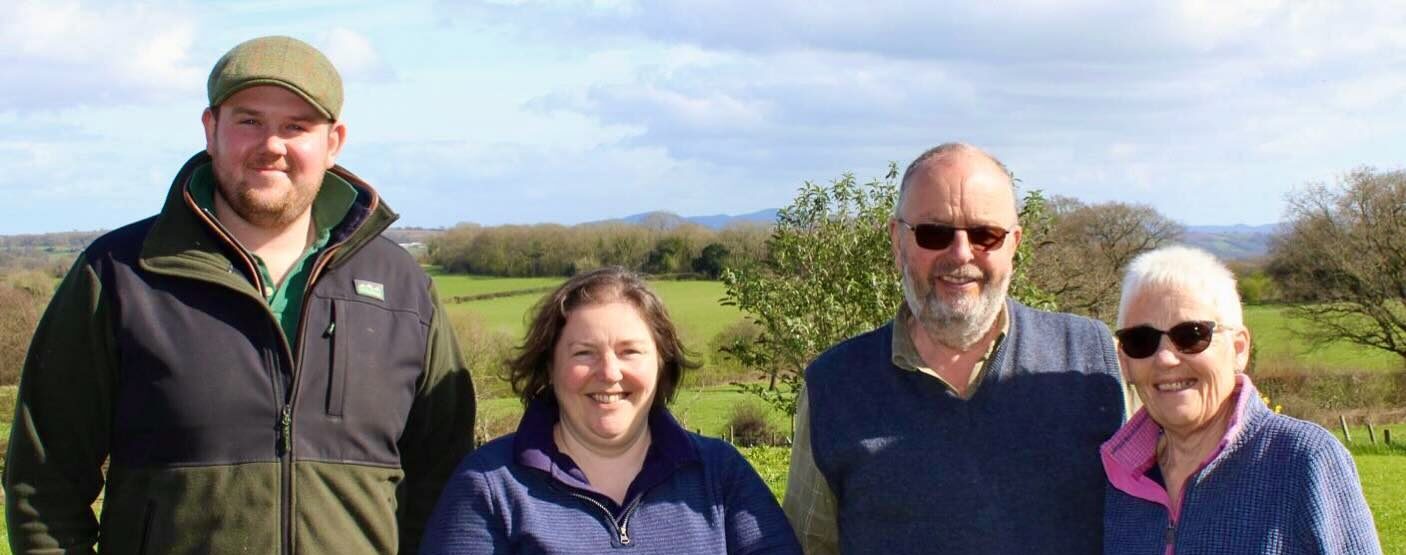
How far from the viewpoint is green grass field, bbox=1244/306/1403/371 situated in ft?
133

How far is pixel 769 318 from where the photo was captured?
1442 cm

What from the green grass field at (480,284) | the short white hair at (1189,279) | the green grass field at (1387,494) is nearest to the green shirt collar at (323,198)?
the short white hair at (1189,279)

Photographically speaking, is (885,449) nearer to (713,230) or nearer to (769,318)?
(769,318)

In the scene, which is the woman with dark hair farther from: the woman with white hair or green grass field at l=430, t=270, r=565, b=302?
green grass field at l=430, t=270, r=565, b=302

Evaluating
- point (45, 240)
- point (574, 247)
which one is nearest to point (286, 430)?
point (574, 247)

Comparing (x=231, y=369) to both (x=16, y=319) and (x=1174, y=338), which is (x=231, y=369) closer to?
(x=1174, y=338)

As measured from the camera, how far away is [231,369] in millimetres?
3365

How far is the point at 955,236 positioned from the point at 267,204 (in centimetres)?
211

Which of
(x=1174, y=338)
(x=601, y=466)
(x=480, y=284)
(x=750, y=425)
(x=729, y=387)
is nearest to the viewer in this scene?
(x=1174, y=338)

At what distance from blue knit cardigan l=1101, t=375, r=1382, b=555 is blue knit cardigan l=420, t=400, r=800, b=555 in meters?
0.97

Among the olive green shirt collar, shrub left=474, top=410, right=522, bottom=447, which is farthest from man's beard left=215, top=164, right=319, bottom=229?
shrub left=474, top=410, right=522, bottom=447

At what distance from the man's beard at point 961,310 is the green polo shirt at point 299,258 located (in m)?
1.92

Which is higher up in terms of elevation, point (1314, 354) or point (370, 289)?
point (370, 289)

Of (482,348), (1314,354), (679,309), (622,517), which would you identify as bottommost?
(1314,354)
